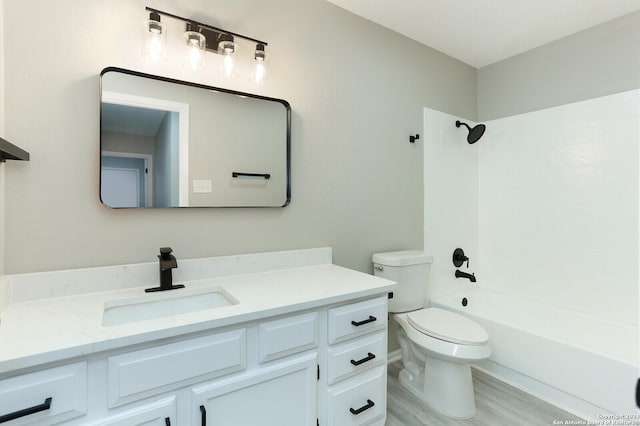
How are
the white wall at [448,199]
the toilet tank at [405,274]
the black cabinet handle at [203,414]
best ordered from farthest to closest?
the white wall at [448,199], the toilet tank at [405,274], the black cabinet handle at [203,414]

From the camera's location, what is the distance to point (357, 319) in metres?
1.36

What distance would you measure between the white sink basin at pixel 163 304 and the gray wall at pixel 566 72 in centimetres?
272

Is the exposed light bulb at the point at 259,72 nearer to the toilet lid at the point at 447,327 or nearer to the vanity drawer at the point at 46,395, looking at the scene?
the vanity drawer at the point at 46,395

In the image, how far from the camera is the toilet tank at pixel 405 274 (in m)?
2.03

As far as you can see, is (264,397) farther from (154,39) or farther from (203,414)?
(154,39)

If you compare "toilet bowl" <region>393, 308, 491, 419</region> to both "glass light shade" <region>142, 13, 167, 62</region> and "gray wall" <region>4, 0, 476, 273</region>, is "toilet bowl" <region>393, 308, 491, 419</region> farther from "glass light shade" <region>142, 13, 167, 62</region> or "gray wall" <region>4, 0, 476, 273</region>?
"glass light shade" <region>142, 13, 167, 62</region>

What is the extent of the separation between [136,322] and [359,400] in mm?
980

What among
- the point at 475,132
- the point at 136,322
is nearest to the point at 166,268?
the point at 136,322

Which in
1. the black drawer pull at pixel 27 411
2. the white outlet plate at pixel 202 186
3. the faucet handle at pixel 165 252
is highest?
the white outlet plate at pixel 202 186

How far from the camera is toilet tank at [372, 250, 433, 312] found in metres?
2.03

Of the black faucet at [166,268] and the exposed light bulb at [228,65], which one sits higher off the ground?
the exposed light bulb at [228,65]

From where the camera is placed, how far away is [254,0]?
1.65 metres

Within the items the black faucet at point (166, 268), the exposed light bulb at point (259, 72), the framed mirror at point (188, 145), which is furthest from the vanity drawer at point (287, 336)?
the exposed light bulb at point (259, 72)

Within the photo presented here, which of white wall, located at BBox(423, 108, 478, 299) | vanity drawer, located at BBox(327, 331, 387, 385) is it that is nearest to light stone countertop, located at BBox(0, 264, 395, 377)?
vanity drawer, located at BBox(327, 331, 387, 385)
